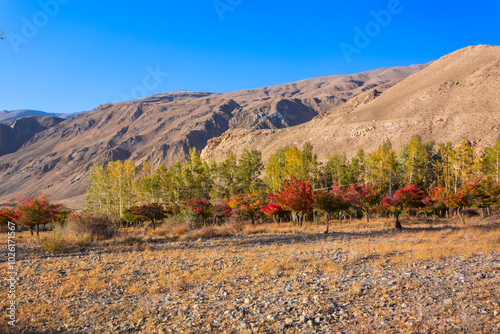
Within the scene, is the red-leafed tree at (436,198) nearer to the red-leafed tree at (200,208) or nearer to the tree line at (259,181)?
the tree line at (259,181)

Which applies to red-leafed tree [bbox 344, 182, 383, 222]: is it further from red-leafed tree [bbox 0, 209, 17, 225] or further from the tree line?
red-leafed tree [bbox 0, 209, 17, 225]

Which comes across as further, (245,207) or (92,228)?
(245,207)

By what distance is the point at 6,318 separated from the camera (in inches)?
315

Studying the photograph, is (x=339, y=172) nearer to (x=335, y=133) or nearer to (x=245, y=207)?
(x=245, y=207)

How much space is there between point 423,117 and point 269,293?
283 ft

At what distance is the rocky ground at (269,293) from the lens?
22.1 ft

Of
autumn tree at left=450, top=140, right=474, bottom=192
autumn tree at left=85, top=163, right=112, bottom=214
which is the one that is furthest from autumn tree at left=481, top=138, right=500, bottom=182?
autumn tree at left=85, top=163, right=112, bottom=214

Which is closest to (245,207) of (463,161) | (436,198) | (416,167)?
(436,198)

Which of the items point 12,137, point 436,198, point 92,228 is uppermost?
point 12,137

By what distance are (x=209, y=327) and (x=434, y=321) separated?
17.1 feet

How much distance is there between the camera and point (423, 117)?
78562 mm

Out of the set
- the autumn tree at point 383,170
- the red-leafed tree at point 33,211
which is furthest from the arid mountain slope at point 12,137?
the autumn tree at point 383,170

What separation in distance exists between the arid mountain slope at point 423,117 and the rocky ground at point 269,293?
6412 centimetres

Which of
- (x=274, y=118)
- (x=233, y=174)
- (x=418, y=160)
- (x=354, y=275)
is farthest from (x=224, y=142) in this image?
(x=354, y=275)
